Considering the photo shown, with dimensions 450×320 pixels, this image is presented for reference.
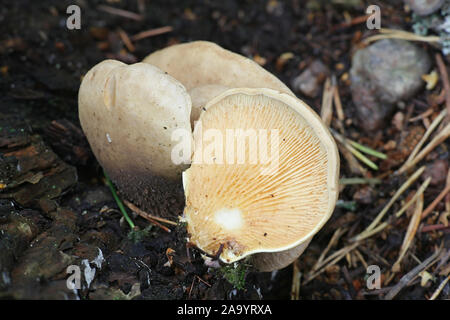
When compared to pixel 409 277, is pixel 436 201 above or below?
above

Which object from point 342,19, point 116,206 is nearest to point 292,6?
point 342,19

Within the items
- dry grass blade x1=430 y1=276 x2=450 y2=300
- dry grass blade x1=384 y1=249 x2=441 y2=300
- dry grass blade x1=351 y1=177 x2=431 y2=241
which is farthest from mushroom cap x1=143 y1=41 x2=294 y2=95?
dry grass blade x1=430 y1=276 x2=450 y2=300

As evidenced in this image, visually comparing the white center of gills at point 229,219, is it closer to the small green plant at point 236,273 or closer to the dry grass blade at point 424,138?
the small green plant at point 236,273

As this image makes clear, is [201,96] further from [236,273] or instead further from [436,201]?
[436,201]

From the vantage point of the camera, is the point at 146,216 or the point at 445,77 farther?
the point at 445,77

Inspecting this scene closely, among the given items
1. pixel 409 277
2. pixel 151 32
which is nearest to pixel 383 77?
pixel 409 277

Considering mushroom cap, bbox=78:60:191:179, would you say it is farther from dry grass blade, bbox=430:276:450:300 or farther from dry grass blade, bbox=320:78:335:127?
dry grass blade, bbox=430:276:450:300

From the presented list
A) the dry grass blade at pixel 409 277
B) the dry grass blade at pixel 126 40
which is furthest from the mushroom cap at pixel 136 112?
the dry grass blade at pixel 409 277
